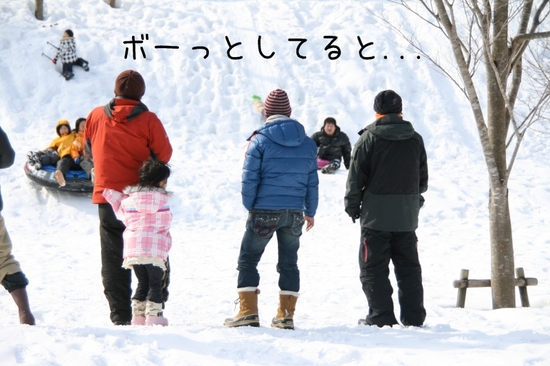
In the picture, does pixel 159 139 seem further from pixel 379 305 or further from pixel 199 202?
pixel 199 202

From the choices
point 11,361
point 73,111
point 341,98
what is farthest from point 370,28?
point 11,361

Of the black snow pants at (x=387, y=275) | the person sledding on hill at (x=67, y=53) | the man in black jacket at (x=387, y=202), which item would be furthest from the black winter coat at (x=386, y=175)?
the person sledding on hill at (x=67, y=53)

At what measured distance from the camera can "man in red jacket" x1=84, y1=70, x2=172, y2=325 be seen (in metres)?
4.96

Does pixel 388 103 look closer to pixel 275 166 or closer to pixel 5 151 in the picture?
pixel 275 166

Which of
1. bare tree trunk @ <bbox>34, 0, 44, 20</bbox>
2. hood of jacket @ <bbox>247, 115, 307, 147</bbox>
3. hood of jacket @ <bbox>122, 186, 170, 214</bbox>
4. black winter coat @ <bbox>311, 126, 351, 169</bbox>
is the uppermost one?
bare tree trunk @ <bbox>34, 0, 44, 20</bbox>

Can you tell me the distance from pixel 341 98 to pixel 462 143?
2.68 meters

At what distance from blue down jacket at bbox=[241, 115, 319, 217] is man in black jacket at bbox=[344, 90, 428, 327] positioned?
0.42 meters

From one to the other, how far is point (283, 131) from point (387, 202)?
3.06 ft

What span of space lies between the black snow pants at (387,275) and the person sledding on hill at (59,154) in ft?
21.3

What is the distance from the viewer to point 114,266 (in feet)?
16.7

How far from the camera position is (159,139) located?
5.02 m

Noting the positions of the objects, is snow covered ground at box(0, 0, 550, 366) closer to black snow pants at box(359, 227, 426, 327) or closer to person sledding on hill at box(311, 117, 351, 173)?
black snow pants at box(359, 227, 426, 327)

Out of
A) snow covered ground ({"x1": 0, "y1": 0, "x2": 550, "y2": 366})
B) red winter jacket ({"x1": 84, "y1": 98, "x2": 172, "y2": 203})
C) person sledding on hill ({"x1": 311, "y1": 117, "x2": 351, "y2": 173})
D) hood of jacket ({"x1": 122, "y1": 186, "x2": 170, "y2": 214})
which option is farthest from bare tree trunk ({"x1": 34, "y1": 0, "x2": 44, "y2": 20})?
hood of jacket ({"x1": 122, "y1": 186, "x2": 170, "y2": 214})

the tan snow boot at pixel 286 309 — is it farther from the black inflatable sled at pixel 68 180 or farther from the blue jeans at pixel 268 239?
the black inflatable sled at pixel 68 180
